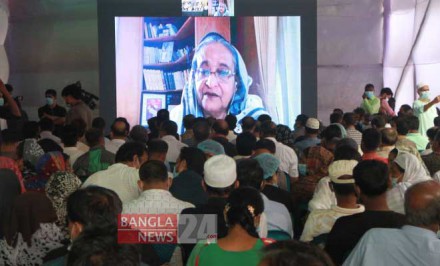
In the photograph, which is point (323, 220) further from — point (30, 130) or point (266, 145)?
point (30, 130)

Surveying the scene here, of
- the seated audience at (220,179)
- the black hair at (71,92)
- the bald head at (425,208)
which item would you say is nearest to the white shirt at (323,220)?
the seated audience at (220,179)

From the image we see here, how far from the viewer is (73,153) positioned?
22.9 feet

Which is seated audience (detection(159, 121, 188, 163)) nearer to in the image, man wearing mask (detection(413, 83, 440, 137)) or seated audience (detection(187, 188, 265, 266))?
seated audience (detection(187, 188, 265, 266))

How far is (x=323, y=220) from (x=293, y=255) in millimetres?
2260

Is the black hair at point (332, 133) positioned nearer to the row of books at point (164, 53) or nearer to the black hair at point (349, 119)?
the black hair at point (349, 119)

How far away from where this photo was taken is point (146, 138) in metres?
8.26

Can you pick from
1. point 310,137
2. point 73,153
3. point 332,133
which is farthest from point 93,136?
point 310,137

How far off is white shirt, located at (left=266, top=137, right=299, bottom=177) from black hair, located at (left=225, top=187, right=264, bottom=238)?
3.82 meters

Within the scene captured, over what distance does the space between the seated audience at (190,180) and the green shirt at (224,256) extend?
1.82m

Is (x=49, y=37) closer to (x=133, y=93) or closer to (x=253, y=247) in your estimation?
(x=133, y=93)

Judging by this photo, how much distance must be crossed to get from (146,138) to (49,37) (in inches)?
283

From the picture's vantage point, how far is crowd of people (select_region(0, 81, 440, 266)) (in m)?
3.20

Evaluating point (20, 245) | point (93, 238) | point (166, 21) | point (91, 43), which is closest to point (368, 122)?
point (166, 21)

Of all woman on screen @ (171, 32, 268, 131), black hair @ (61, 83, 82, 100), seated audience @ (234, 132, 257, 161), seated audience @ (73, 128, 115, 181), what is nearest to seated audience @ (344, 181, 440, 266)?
seated audience @ (73, 128, 115, 181)
